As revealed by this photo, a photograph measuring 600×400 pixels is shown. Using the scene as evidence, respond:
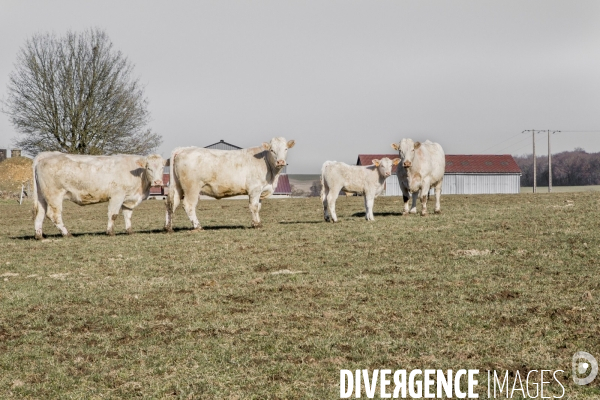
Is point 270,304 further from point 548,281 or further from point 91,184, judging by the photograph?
point 91,184

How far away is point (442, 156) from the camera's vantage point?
72.5ft

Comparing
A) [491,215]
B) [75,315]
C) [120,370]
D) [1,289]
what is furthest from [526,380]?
[491,215]

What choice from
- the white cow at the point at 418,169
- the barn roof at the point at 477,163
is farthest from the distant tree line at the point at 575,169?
the white cow at the point at 418,169

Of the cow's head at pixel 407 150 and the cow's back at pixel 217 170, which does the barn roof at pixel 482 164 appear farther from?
the cow's back at pixel 217 170

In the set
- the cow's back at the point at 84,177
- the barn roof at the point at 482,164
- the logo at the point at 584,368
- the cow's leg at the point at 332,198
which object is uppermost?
the barn roof at the point at 482,164

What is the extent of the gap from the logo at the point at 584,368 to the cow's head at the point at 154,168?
13.0 m

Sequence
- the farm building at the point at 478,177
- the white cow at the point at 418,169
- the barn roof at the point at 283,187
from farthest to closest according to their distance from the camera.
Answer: the farm building at the point at 478,177 → the barn roof at the point at 283,187 → the white cow at the point at 418,169

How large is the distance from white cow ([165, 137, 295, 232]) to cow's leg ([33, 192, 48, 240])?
126 inches

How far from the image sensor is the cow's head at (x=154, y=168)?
17.5m

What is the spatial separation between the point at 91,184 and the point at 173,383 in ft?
40.1

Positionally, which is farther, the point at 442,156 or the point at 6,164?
the point at 6,164

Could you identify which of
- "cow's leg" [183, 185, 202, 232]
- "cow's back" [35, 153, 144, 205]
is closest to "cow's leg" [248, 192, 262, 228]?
"cow's leg" [183, 185, 202, 232]

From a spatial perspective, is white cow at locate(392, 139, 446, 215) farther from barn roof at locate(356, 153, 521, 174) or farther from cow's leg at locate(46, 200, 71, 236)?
barn roof at locate(356, 153, 521, 174)

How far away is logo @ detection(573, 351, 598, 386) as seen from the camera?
19.0ft
